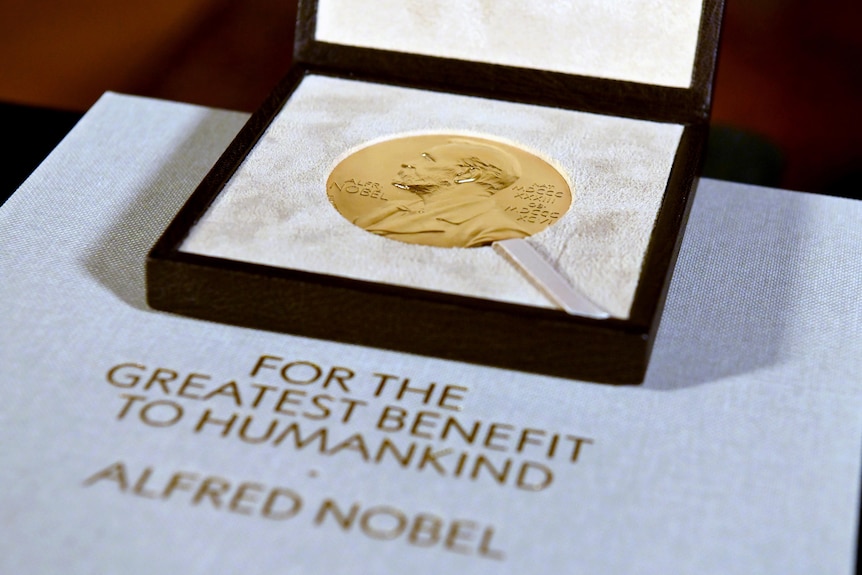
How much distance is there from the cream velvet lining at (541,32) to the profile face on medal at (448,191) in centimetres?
10

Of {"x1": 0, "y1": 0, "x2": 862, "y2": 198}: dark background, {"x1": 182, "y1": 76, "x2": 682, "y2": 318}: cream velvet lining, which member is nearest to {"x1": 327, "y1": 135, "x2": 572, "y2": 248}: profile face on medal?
{"x1": 182, "y1": 76, "x2": 682, "y2": 318}: cream velvet lining

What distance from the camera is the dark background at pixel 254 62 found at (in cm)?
167

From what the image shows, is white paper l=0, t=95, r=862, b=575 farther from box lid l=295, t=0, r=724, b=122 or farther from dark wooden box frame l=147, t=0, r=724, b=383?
box lid l=295, t=0, r=724, b=122

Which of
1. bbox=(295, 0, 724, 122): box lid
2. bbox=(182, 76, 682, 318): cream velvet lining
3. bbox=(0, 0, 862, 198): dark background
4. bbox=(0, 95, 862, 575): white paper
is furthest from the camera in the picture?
bbox=(0, 0, 862, 198): dark background

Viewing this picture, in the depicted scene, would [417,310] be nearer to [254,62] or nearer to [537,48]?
[537,48]

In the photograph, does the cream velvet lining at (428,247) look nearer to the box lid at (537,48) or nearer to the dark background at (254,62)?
the box lid at (537,48)

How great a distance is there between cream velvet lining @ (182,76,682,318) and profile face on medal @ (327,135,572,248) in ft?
0.04

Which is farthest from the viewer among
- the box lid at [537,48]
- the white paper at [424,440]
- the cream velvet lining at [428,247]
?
the box lid at [537,48]

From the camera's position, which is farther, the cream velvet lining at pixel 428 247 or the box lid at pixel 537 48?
the box lid at pixel 537 48

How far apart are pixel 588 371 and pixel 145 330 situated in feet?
0.91

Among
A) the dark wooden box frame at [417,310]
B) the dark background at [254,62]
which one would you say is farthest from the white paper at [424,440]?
the dark background at [254,62]

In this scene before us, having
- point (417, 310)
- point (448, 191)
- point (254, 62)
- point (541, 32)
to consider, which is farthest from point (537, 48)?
point (254, 62)

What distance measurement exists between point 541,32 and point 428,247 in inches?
10.7

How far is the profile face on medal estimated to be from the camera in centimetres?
78
